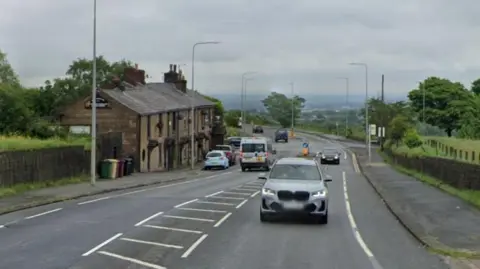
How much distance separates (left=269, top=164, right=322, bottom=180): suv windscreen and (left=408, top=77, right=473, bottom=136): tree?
70537 mm

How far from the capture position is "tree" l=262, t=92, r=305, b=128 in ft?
518

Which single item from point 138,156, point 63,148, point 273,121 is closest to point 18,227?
point 63,148

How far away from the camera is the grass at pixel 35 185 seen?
25891mm

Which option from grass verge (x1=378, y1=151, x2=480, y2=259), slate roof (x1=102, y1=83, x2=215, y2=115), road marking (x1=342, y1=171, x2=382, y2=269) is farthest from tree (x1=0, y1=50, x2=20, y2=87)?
road marking (x1=342, y1=171, x2=382, y2=269)

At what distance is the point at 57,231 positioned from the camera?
1617cm

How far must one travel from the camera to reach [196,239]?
15.0 metres

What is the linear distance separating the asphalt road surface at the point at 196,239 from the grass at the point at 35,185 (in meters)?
3.41

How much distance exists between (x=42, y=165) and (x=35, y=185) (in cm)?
144

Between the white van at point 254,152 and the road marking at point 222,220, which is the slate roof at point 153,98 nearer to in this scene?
the white van at point 254,152

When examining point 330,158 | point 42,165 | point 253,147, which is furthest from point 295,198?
point 330,158

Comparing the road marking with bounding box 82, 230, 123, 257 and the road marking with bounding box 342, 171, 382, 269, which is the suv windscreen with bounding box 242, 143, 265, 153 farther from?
the road marking with bounding box 82, 230, 123, 257

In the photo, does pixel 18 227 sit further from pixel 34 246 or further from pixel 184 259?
pixel 184 259

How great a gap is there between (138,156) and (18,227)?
1274 inches

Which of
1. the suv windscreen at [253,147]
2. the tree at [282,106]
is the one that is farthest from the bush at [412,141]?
the tree at [282,106]
